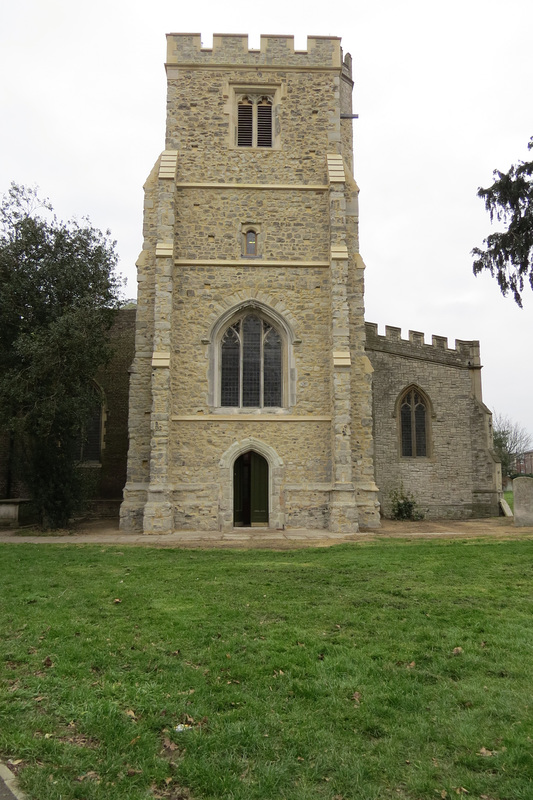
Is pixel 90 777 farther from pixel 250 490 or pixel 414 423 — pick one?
pixel 414 423

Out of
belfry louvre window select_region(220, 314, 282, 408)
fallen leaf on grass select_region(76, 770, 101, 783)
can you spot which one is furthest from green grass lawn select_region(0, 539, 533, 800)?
belfry louvre window select_region(220, 314, 282, 408)

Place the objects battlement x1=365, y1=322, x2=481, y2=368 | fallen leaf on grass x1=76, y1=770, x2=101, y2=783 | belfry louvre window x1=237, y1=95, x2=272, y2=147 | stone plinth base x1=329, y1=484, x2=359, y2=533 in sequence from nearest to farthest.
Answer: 1. fallen leaf on grass x1=76, y1=770, x2=101, y2=783
2. stone plinth base x1=329, y1=484, x2=359, y2=533
3. belfry louvre window x1=237, y1=95, x2=272, y2=147
4. battlement x1=365, y1=322, x2=481, y2=368

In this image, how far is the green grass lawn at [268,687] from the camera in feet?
11.0

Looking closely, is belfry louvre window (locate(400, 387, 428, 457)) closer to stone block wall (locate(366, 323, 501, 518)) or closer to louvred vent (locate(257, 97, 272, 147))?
stone block wall (locate(366, 323, 501, 518))

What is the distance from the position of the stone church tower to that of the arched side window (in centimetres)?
539

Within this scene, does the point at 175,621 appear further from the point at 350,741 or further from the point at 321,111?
the point at 321,111

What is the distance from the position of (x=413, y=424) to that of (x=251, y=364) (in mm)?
7869

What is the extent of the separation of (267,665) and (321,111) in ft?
55.9

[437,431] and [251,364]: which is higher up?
[251,364]

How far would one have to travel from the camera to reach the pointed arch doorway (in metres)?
16.3

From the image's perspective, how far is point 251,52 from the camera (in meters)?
17.8

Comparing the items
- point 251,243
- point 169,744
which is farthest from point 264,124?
point 169,744

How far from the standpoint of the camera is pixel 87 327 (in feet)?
49.9

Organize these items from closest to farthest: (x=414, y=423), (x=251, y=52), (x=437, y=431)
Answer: (x=251, y=52), (x=437, y=431), (x=414, y=423)
